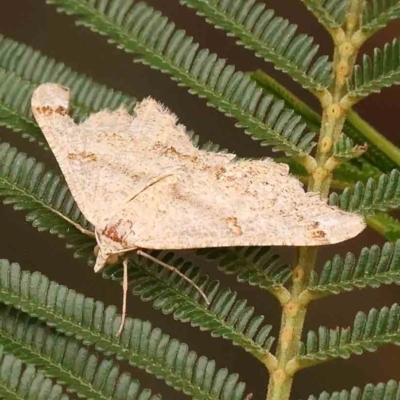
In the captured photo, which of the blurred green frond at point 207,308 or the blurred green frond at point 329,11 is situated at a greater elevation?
the blurred green frond at point 329,11

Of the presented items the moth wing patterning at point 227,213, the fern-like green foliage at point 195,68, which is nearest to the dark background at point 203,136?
the moth wing patterning at point 227,213

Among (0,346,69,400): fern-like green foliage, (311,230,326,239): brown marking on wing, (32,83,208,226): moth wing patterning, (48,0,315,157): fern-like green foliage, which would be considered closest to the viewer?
(0,346,69,400): fern-like green foliage

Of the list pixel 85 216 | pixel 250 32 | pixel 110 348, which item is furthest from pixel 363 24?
pixel 110 348

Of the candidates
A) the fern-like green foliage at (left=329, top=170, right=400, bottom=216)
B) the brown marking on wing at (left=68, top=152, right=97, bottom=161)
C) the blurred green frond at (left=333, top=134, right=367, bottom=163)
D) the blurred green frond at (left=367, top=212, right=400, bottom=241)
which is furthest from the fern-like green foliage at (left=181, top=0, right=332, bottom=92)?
the brown marking on wing at (left=68, top=152, right=97, bottom=161)

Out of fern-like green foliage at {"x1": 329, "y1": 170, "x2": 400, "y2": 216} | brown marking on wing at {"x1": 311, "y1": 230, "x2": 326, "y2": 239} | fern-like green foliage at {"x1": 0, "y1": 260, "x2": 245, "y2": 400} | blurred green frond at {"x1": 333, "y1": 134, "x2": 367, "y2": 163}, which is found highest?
blurred green frond at {"x1": 333, "y1": 134, "x2": 367, "y2": 163}

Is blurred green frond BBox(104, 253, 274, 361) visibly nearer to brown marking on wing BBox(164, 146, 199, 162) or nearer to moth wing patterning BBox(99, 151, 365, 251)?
moth wing patterning BBox(99, 151, 365, 251)

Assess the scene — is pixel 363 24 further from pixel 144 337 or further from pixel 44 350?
pixel 44 350

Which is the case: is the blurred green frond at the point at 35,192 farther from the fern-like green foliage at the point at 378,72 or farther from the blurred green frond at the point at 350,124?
the fern-like green foliage at the point at 378,72
